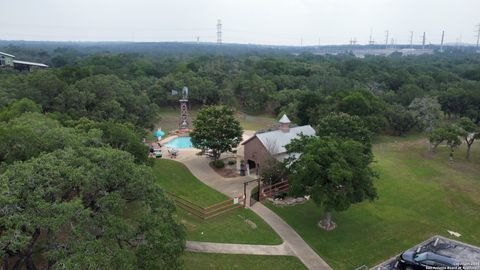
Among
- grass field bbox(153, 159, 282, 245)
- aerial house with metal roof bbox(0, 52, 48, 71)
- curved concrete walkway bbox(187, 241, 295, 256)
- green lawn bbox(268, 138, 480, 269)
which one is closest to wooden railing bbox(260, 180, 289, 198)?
green lawn bbox(268, 138, 480, 269)

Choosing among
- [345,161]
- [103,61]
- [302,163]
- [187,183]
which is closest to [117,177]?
[302,163]

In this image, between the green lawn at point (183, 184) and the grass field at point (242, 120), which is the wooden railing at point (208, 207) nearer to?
the green lawn at point (183, 184)

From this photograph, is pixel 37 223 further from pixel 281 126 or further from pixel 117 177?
pixel 281 126

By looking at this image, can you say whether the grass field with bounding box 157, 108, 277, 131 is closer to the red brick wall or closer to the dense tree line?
the dense tree line

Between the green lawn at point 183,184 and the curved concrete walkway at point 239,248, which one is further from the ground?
the green lawn at point 183,184

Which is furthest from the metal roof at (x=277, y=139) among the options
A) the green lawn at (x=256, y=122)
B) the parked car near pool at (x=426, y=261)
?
the green lawn at (x=256, y=122)

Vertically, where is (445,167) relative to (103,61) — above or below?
below
